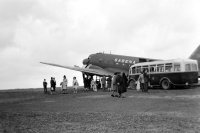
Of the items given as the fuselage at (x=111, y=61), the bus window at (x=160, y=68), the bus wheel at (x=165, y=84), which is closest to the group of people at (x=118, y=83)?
the bus window at (x=160, y=68)

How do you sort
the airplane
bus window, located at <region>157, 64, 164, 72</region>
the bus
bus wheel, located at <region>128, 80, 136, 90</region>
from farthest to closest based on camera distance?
the airplane, bus wheel, located at <region>128, 80, 136, 90</region>, bus window, located at <region>157, 64, 164, 72</region>, the bus

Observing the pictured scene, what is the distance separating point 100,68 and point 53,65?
6011mm

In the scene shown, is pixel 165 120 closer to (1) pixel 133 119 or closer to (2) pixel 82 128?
(1) pixel 133 119

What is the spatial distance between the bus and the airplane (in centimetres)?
609

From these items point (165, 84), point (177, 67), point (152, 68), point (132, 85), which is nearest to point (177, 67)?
point (177, 67)

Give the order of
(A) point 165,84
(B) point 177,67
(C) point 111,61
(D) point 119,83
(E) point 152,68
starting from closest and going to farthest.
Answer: (D) point 119,83 < (B) point 177,67 < (A) point 165,84 < (E) point 152,68 < (C) point 111,61

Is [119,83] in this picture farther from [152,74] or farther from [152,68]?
[152,68]

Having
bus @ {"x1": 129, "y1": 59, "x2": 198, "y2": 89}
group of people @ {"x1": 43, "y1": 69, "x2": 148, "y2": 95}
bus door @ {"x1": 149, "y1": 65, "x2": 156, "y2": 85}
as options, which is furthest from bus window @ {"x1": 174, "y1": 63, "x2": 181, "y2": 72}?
group of people @ {"x1": 43, "y1": 69, "x2": 148, "y2": 95}

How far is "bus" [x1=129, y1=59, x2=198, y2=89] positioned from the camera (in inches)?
1141

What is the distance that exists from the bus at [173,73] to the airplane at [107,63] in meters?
6.09

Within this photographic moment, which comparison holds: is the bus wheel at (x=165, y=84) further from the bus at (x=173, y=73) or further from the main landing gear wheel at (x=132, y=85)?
the main landing gear wheel at (x=132, y=85)

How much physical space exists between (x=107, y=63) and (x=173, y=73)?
1309 cm

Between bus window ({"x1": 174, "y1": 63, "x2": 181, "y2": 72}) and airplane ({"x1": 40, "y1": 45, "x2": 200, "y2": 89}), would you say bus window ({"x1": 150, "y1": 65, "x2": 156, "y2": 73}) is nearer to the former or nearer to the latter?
bus window ({"x1": 174, "y1": 63, "x2": 181, "y2": 72})

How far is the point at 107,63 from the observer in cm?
4103
